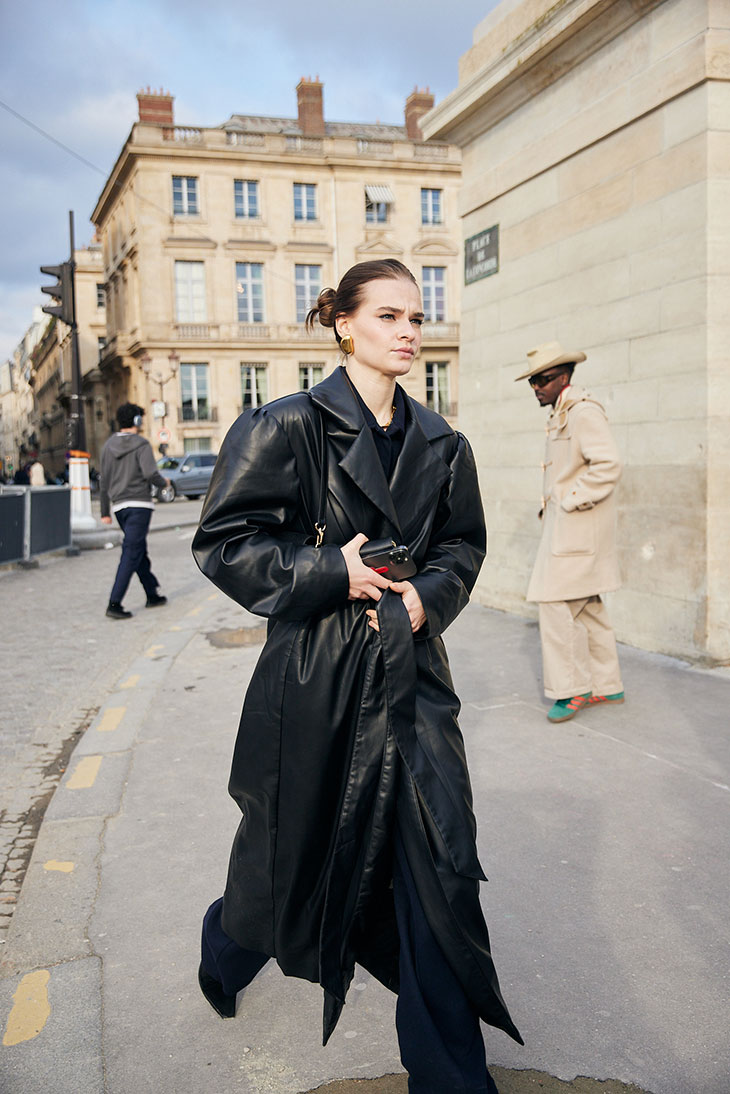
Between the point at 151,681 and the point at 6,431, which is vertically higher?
the point at 6,431

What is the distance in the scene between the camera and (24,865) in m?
3.42

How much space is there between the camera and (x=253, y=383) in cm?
4266

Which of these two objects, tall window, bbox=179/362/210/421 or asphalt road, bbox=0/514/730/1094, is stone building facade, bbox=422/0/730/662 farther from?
tall window, bbox=179/362/210/421

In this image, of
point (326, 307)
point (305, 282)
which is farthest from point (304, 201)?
point (326, 307)

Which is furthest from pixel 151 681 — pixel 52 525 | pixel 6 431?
pixel 6 431

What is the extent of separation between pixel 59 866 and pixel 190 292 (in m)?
40.8

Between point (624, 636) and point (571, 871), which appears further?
point (624, 636)

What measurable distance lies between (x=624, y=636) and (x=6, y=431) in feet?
535

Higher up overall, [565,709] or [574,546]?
[574,546]

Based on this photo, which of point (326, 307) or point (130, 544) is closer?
point (326, 307)

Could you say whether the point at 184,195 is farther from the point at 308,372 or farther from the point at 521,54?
the point at 521,54

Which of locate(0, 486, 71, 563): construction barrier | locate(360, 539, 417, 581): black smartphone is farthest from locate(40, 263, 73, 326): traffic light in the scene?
locate(360, 539, 417, 581): black smartphone

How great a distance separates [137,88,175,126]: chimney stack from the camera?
4250 cm

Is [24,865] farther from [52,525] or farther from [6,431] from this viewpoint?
[6,431]
